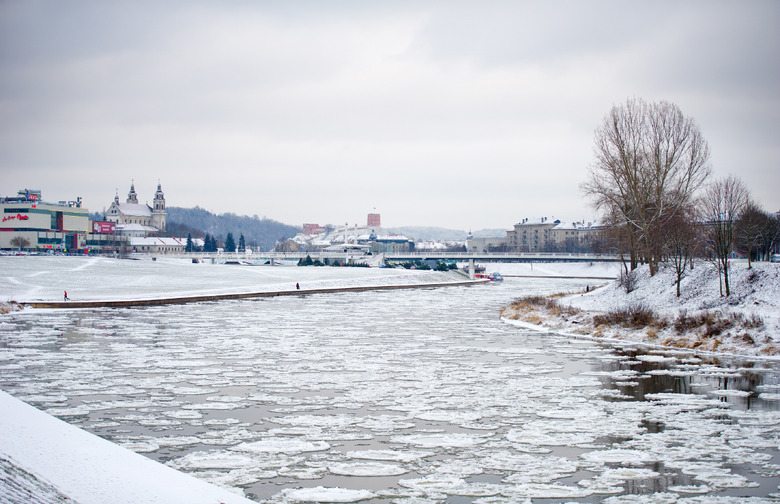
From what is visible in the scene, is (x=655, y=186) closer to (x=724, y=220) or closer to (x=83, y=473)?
(x=724, y=220)

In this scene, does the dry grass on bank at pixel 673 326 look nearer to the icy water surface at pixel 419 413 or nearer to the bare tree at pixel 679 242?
the icy water surface at pixel 419 413

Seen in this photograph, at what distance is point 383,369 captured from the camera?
19312 mm

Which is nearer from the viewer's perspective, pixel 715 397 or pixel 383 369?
pixel 715 397

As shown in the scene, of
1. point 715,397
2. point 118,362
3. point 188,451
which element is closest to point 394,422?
point 188,451

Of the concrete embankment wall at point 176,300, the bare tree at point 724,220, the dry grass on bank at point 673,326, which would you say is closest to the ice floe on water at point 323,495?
the dry grass on bank at point 673,326

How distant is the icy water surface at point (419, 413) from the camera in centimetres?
939

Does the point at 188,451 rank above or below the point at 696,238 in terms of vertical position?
below

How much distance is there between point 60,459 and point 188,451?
2280 millimetres

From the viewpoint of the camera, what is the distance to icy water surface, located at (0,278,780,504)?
370 inches

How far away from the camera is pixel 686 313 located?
95.9 ft

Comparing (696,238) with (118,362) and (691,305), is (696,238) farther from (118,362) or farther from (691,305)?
(118,362)

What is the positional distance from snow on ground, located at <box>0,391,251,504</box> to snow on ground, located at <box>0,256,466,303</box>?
35.6 meters

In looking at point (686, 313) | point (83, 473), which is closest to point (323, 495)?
point (83, 473)

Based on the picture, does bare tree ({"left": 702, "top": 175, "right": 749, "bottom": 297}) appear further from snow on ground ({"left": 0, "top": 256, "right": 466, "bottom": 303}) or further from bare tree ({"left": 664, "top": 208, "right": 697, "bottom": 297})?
snow on ground ({"left": 0, "top": 256, "right": 466, "bottom": 303})
